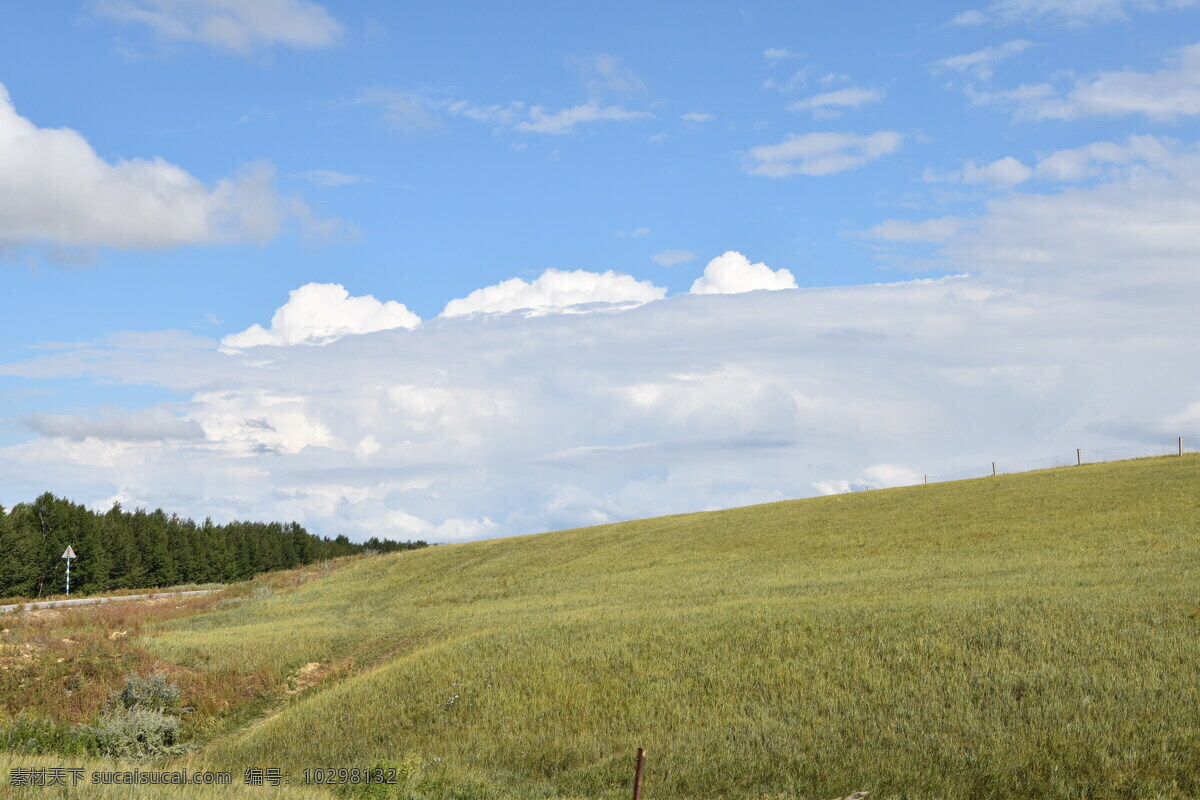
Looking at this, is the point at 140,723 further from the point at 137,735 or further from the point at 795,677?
the point at 795,677

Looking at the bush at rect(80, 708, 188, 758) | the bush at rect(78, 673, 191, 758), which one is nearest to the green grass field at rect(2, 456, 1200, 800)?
the bush at rect(80, 708, 188, 758)

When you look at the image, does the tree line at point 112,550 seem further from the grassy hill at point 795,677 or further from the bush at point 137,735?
the bush at point 137,735

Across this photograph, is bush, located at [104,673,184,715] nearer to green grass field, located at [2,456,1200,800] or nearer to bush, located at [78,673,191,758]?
bush, located at [78,673,191,758]

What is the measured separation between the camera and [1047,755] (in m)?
14.7

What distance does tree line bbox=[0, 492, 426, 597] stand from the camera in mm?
85938

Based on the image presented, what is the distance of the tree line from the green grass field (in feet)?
173

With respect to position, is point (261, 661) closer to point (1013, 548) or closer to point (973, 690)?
point (973, 690)

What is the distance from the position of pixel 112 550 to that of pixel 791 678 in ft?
328

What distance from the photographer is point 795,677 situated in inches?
808

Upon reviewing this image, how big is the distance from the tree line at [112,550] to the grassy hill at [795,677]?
180 feet

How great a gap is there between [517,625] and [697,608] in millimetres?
6688

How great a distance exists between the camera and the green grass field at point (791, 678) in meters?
15.1

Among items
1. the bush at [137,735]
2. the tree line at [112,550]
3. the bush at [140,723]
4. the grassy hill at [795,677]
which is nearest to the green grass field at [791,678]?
the grassy hill at [795,677]

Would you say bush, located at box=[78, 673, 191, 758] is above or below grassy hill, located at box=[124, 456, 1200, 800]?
below
